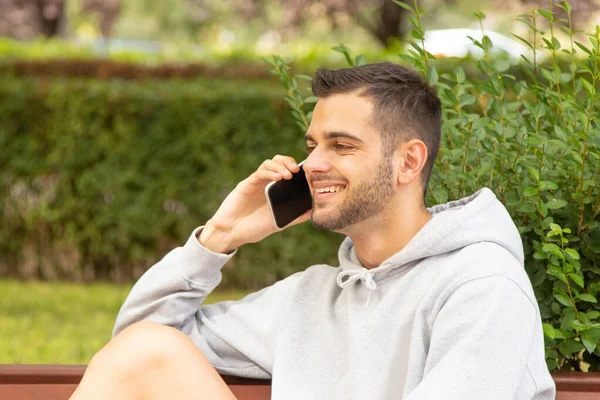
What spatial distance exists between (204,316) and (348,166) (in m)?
0.79

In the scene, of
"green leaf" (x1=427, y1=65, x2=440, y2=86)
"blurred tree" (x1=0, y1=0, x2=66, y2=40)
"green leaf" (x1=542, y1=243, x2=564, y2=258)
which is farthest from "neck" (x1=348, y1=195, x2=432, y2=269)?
"blurred tree" (x1=0, y1=0, x2=66, y2=40)

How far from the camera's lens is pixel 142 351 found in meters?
2.56

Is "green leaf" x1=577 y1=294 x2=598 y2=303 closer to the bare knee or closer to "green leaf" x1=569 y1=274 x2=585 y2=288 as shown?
"green leaf" x1=569 y1=274 x2=585 y2=288

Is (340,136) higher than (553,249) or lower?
higher

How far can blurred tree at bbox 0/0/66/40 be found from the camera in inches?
552

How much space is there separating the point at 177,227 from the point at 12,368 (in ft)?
16.0

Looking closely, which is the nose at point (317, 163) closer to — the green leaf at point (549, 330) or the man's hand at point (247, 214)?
the man's hand at point (247, 214)

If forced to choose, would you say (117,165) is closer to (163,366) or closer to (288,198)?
(288,198)

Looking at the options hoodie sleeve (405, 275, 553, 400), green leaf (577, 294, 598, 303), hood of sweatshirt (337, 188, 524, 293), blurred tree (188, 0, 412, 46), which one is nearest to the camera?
hoodie sleeve (405, 275, 553, 400)

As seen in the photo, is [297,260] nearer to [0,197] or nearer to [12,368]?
[0,197]

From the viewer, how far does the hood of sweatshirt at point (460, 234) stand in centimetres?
237

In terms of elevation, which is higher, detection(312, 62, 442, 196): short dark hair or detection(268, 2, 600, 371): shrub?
detection(312, 62, 442, 196): short dark hair

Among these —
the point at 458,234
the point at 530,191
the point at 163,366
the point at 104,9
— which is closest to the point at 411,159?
the point at 458,234

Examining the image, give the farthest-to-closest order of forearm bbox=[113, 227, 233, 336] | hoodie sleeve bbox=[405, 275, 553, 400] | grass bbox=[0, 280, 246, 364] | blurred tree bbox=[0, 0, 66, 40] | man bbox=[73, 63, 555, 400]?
1. blurred tree bbox=[0, 0, 66, 40]
2. grass bbox=[0, 280, 246, 364]
3. forearm bbox=[113, 227, 233, 336]
4. man bbox=[73, 63, 555, 400]
5. hoodie sleeve bbox=[405, 275, 553, 400]
